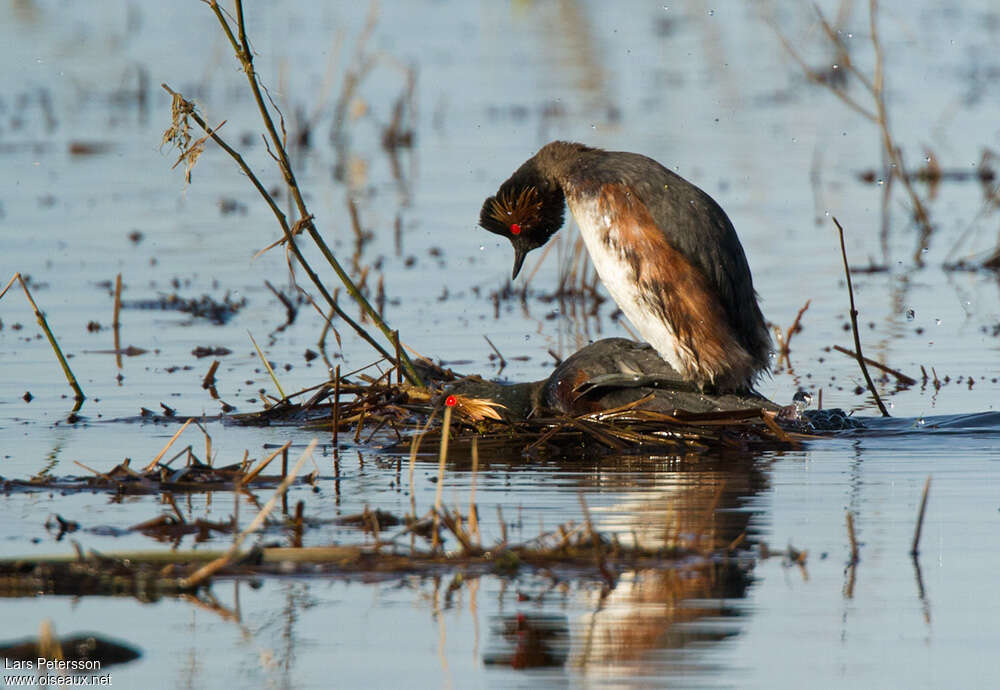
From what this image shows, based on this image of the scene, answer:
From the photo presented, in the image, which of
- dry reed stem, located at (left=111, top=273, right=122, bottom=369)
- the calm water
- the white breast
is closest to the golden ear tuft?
the white breast

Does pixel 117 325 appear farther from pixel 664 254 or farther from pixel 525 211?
pixel 664 254

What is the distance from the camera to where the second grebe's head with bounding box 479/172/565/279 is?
838 cm

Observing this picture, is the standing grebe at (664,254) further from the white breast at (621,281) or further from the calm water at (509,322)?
the calm water at (509,322)

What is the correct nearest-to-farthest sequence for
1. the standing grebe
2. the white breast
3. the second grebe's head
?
the standing grebe, the white breast, the second grebe's head

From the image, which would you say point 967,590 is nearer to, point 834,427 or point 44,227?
point 834,427

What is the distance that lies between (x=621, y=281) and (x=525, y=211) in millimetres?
659

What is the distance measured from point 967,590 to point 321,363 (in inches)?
208

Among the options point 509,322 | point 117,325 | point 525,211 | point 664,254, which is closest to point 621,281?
point 664,254

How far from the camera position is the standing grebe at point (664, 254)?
7.93 metres

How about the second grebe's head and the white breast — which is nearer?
the white breast

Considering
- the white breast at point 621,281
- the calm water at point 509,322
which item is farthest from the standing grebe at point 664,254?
the calm water at point 509,322

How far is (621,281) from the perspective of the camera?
26.5ft

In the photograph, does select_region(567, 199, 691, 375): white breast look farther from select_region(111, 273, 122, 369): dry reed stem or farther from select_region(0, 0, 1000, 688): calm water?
select_region(111, 273, 122, 369): dry reed stem

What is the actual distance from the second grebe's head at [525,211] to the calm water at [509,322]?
1501 millimetres
